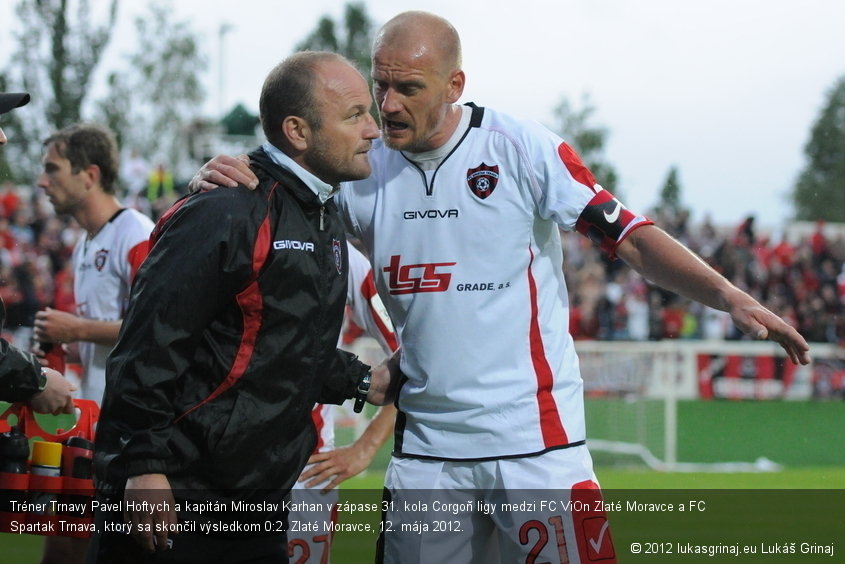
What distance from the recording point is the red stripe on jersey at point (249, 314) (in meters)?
3.53

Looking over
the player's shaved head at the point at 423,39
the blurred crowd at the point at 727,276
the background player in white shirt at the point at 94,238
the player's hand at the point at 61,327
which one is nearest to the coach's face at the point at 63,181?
the background player in white shirt at the point at 94,238

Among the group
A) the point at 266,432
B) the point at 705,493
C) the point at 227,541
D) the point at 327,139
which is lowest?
the point at 705,493

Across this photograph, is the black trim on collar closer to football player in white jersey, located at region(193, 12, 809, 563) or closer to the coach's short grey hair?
football player in white jersey, located at region(193, 12, 809, 563)

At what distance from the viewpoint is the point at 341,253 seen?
387 cm

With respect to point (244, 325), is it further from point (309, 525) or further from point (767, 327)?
point (309, 525)

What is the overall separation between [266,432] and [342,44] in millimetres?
79442

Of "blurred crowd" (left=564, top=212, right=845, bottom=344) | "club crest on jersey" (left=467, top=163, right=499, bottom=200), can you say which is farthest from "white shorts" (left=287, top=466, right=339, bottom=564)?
"blurred crowd" (left=564, top=212, right=845, bottom=344)

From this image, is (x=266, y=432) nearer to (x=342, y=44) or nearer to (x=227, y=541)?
(x=227, y=541)

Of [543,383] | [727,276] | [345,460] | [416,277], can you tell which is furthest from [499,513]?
[727,276]

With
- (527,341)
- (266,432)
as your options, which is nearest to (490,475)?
(527,341)

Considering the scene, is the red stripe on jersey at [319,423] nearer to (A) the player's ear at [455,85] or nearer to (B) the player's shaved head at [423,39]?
(A) the player's ear at [455,85]

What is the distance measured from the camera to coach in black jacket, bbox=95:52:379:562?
338 cm

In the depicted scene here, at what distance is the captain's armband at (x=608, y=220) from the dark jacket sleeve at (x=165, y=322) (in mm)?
1318

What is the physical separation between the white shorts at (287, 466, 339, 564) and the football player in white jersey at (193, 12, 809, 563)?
3.30 ft
